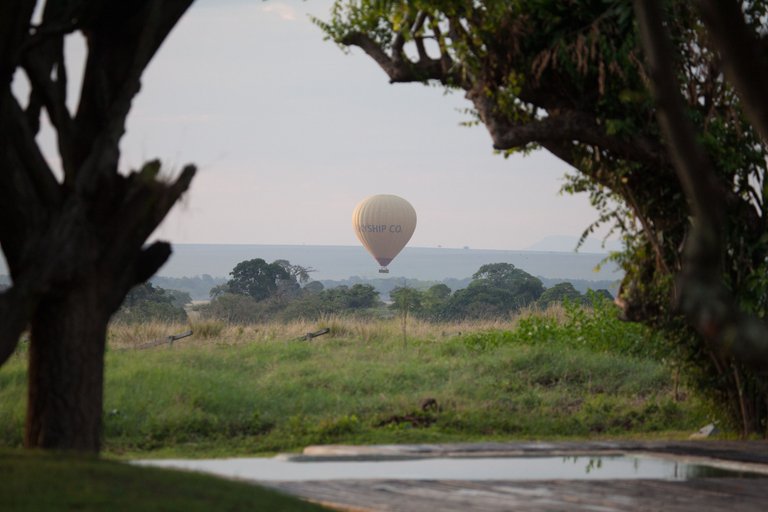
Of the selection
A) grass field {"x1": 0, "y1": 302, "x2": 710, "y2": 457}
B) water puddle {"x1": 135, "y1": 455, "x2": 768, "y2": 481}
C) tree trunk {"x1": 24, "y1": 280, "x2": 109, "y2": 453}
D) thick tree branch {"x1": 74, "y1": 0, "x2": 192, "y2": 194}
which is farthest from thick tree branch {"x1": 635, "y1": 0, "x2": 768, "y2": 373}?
grass field {"x1": 0, "y1": 302, "x2": 710, "y2": 457}

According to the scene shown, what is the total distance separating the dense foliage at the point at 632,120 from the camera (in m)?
10.9

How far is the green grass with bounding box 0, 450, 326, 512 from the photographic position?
16.6 feet

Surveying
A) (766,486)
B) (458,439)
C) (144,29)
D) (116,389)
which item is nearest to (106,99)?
(144,29)

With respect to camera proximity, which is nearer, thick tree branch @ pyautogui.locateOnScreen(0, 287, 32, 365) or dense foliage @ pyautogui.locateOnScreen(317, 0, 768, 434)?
thick tree branch @ pyautogui.locateOnScreen(0, 287, 32, 365)

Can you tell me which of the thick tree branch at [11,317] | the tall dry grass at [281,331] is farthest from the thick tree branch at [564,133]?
the tall dry grass at [281,331]

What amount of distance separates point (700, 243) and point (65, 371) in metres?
6.36

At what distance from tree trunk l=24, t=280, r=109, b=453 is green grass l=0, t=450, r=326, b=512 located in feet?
2.54

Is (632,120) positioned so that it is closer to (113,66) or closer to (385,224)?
Answer: (113,66)

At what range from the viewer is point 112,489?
17.7 ft

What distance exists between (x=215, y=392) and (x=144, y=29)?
750 cm

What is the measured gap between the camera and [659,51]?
4.53 ft

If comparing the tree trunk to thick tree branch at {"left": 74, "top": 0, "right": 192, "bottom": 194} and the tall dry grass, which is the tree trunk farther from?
the tall dry grass

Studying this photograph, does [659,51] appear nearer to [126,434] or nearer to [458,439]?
[458,439]

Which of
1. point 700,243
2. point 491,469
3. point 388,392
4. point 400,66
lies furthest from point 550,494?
point 388,392
